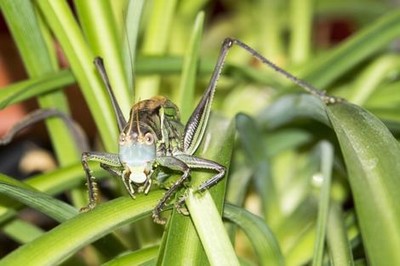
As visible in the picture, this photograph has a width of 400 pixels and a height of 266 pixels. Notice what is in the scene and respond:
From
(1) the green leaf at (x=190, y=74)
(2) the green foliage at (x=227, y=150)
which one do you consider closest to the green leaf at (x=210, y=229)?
(2) the green foliage at (x=227, y=150)

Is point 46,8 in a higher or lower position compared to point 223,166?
higher

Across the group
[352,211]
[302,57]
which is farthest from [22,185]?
[302,57]

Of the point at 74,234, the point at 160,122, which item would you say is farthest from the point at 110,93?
the point at 74,234

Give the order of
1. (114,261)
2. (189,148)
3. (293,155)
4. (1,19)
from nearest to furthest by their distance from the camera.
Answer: (114,261) → (189,148) → (293,155) → (1,19)

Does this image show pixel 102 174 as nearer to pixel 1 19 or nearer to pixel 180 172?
pixel 180 172

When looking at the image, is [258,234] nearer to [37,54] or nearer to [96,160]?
[96,160]

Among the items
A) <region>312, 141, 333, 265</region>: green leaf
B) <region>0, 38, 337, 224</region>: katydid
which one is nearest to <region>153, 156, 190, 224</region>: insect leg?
<region>0, 38, 337, 224</region>: katydid
